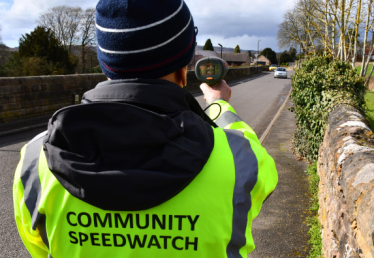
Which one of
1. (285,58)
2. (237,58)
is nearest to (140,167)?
(237,58)

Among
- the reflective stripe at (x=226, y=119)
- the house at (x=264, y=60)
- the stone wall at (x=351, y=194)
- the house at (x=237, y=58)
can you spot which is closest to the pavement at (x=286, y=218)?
the stone wall at (x=351, y=194)

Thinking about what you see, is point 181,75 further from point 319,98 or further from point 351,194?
point 319,98

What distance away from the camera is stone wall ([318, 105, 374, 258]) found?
1880mm

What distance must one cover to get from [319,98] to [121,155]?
19.5ft

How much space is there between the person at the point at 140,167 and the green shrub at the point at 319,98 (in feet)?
15.6

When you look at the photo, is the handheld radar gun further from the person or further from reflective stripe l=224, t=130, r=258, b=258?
reflective stripe l=224, t=130, r=258, b=258

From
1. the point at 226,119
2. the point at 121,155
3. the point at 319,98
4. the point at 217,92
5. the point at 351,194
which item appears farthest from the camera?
the point at 319,98

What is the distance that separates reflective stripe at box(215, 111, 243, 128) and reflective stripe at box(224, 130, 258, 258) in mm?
318

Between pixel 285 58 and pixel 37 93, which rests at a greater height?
pixel 285 58

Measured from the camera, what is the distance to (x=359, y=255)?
6.53 ft

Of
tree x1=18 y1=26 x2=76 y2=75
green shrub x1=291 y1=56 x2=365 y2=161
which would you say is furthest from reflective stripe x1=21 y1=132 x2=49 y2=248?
tree x1=18 y1=26 x2=76 y2=75

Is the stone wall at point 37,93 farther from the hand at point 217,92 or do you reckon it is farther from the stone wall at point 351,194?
the hand at point 217,92

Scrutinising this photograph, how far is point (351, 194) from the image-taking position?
2.24 meters

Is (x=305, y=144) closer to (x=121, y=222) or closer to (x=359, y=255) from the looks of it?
(x=359, y=255)
